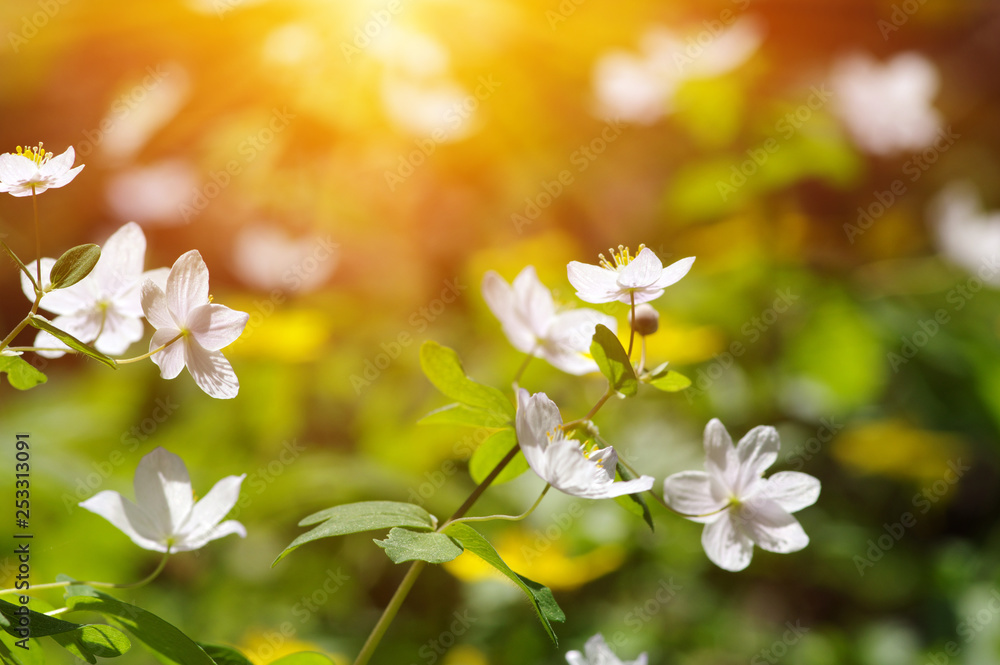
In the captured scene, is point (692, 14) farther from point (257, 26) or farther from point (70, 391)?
point (70, 391)

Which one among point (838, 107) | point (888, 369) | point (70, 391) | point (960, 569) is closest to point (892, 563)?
point (960, 569)

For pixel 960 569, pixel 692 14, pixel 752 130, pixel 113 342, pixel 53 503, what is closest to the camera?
A: pixel 113 342

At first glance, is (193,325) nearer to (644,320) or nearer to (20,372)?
(20,372)

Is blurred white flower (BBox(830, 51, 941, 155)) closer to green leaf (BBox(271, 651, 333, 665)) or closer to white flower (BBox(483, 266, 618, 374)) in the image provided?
white flower (BBox(483, 266, 618, 374))

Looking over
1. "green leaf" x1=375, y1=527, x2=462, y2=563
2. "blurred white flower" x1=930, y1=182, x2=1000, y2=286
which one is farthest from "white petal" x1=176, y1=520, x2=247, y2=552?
"blurred white flower" x1=930, y1=182, x2=1000, y2=286

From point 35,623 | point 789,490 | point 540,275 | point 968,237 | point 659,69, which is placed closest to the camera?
point 35,623

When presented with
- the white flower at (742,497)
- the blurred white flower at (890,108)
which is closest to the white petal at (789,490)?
the white flower at (742,497)

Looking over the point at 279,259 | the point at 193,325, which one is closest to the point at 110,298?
the point at 193,325

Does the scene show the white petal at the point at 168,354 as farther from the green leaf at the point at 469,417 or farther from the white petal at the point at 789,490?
the white petal at the point at 789,490
